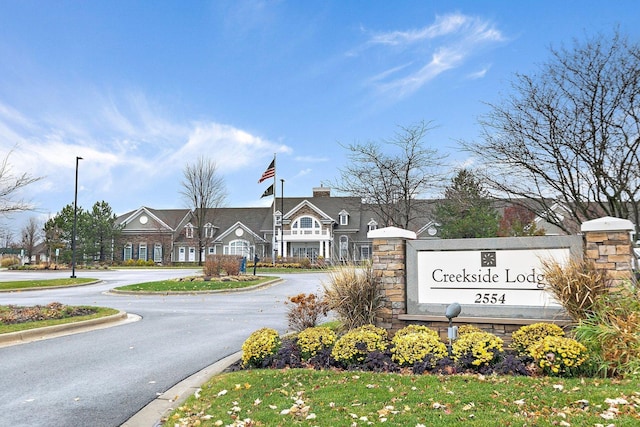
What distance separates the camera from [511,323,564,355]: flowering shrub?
631 centimetres

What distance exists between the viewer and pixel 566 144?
42.2 ft

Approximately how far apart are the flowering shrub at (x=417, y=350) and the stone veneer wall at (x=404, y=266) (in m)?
1.57

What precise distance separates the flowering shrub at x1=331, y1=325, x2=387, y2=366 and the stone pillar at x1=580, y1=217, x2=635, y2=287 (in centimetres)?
→ 330

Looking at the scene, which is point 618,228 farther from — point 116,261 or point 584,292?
point 116,261

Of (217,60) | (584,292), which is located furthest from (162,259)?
(584,292)

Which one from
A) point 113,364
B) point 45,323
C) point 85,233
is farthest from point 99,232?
point 113,364

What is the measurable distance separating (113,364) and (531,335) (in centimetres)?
611

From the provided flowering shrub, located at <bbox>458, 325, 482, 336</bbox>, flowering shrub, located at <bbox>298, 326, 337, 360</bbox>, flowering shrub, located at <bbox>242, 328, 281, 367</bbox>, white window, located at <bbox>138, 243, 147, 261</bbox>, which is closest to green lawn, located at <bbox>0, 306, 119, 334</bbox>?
flowering shrub, located at <bbox>242, 328, 281, 367</bbox>

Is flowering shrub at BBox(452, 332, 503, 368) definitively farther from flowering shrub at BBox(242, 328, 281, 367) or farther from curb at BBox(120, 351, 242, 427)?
curb at BBox(120, 351, 242, 427)

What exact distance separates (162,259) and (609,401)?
185ft

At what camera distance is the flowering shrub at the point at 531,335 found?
6312 millimetres

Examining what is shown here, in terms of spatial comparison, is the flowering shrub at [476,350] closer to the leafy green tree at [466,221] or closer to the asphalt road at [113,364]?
the asphalt road at [113,364]

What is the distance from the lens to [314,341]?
6750 millimetres

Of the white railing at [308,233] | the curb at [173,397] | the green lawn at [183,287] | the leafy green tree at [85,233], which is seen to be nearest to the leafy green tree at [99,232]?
the leafy green tree at [85,233]
